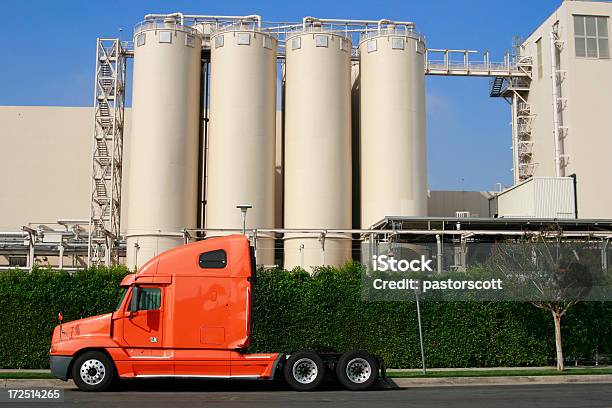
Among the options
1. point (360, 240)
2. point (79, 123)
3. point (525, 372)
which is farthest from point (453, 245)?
point (79, 123)

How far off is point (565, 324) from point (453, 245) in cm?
788

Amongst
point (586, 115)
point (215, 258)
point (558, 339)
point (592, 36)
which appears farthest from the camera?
point (592, 36)

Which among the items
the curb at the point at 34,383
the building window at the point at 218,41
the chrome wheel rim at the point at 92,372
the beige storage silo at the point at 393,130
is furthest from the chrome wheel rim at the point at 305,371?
the building window at the point at 218,41

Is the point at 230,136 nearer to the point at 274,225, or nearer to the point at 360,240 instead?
the point at 274,225

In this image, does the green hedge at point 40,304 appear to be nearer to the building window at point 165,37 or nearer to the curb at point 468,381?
the curb at point 468,381

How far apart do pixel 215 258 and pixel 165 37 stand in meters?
24.3

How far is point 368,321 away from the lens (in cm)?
2533

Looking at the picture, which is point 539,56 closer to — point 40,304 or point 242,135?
point 242,135

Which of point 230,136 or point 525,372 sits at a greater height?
point 230,136

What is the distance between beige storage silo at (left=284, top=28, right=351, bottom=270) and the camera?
1494 inches

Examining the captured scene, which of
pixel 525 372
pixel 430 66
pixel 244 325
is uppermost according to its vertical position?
pixel 430 66

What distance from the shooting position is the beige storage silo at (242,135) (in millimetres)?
38062

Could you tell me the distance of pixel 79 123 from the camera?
160ft

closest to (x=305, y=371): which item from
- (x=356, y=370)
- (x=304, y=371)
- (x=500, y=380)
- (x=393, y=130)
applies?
Result: (x=304, y=371)
